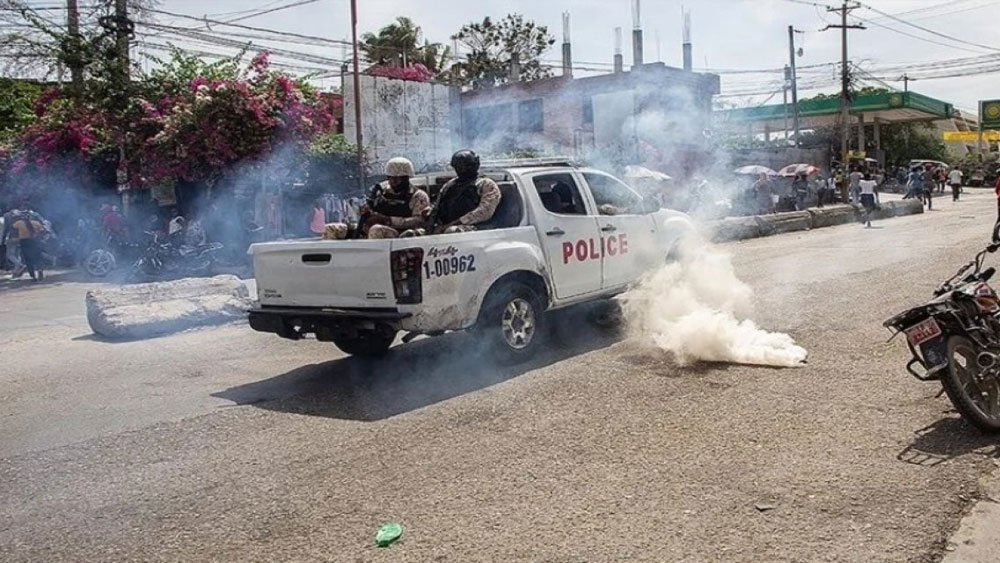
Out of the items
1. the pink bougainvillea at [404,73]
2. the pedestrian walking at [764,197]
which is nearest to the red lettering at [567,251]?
the pedestrian walking at [764,197]

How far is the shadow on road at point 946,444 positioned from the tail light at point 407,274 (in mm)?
3486

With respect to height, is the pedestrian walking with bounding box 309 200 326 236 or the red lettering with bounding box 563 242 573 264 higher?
the pedestrian walking with bounding box 309 200 326 236

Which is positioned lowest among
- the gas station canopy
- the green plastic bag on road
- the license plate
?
the green plastic bag on road

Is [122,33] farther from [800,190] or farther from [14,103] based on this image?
[800,190]

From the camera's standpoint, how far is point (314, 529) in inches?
160

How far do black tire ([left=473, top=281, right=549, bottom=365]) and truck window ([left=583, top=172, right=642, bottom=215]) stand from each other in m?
1.59

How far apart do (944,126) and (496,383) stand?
76302mm

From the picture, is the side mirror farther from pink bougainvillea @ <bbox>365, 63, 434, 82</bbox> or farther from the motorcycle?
pink bougainvillea @ <bbox>365, 63, 434, 82</bbox>

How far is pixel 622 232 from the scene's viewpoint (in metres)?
8.71

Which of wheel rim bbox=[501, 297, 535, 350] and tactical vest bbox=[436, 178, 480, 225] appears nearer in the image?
wheel rim bbox=[501, 297, 535, 350]

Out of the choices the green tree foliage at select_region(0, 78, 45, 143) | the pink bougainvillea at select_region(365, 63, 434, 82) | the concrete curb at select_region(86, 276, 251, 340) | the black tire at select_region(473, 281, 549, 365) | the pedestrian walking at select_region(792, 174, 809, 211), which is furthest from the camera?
the pedestrian walking at select_region(792, 174, 809, 211)

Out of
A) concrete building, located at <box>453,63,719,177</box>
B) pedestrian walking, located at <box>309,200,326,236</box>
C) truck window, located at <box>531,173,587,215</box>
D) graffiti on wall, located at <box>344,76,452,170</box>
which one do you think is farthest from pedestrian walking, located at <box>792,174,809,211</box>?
truck window, located at <box>531,173,587,215</box>

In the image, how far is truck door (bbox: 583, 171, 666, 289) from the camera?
8.55 meters

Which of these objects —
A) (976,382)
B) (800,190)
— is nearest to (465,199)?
(976,382)
